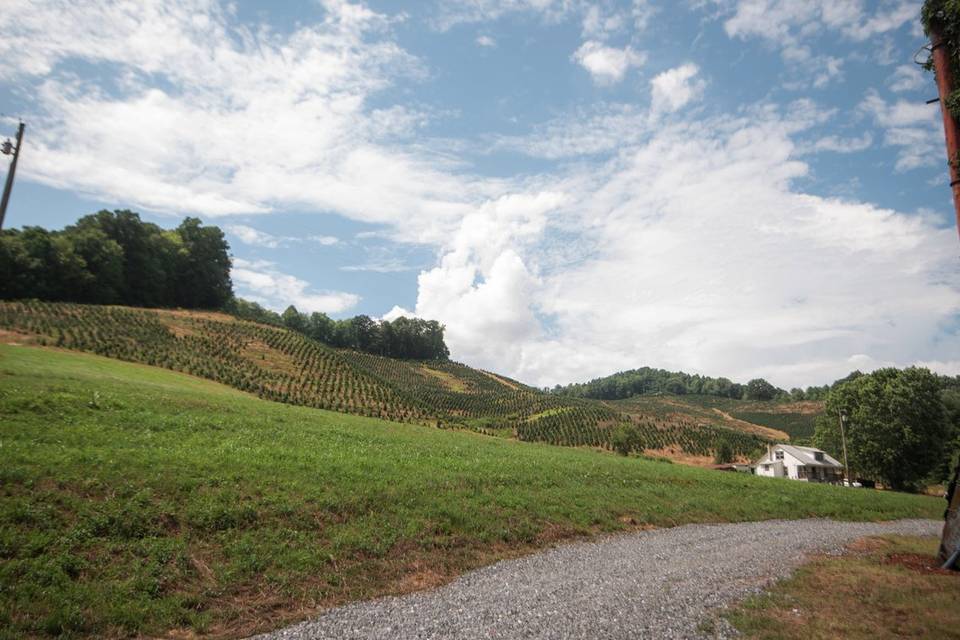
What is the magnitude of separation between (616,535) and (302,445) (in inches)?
498

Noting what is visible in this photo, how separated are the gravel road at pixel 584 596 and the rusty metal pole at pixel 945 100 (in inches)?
363

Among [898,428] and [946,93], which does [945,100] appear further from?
[898,428]

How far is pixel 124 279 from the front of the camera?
293 feet

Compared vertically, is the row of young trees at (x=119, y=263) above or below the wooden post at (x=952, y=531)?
above

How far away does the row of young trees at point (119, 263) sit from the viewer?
239 feet

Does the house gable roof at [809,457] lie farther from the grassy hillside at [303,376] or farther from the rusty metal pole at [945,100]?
the rusty metal pole at [945,100]

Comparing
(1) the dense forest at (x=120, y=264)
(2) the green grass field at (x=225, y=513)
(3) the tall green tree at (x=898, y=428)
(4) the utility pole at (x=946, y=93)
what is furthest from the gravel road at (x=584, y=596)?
(1) the dense forest at (x=120, y=264)

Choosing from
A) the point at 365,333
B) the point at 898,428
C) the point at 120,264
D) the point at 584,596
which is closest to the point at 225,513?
the point at 584,596

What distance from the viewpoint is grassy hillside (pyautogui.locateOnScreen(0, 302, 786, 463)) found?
4900 centimetres

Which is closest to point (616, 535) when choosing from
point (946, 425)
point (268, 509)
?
point (268, 509)

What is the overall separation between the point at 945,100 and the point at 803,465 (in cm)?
7290

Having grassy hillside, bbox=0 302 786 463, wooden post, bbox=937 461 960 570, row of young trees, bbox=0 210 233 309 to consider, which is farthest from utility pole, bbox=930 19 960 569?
row of young trees, bbox=0 210 233 309

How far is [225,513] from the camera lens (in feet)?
37.7

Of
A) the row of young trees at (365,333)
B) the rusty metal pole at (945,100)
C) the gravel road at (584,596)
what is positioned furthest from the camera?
the row of young trees at (365,333)
